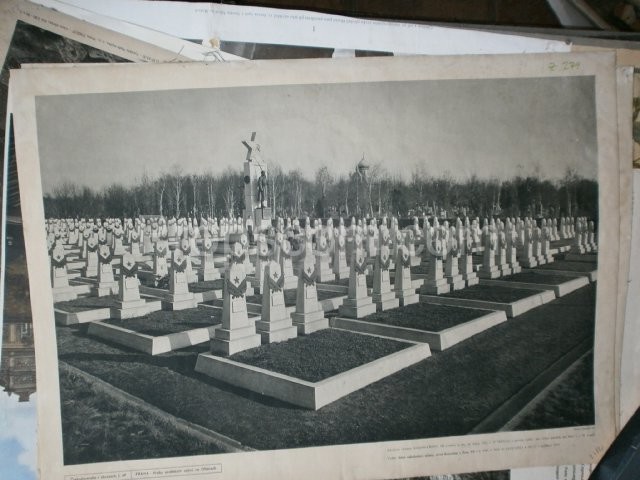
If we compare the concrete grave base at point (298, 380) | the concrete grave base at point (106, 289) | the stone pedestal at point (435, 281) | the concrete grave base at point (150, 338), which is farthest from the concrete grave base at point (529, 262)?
the concrete grave base at point (106, 289)

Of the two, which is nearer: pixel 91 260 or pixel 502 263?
pixel 91 260

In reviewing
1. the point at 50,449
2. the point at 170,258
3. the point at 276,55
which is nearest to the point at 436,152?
the point at 276,55

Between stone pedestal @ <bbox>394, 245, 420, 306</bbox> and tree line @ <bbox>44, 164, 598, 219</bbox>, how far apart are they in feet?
0.21

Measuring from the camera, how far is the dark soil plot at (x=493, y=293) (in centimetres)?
64

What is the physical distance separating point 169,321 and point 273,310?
14 centimetres

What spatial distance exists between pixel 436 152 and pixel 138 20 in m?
0.44

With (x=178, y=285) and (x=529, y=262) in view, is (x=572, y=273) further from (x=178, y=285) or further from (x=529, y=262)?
(x=178, y=285)

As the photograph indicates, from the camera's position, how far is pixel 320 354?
0.61m

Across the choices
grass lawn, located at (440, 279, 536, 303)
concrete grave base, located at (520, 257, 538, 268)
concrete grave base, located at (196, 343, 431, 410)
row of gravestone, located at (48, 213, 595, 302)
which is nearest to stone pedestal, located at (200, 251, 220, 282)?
row of gravestone, located at (48, 213, 595, 302)

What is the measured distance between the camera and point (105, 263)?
611mm

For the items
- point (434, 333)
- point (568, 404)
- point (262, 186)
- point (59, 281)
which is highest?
point (262, 186)

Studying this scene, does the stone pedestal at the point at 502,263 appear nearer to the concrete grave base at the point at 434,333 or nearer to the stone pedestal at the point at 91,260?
the concrete grave base at the point at 434,333

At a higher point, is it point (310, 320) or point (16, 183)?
point (16, 183)

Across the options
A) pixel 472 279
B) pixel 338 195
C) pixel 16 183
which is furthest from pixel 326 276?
pixel 16 183
